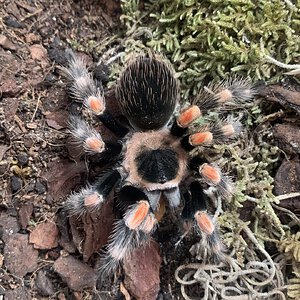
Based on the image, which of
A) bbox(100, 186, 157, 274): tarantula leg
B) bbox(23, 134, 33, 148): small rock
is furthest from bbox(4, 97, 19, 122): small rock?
bbox(100, 186, 157, 274): tarantula leg

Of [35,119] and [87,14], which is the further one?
[87,14]

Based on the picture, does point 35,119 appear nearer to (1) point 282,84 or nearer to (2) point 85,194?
(2) point 85,194

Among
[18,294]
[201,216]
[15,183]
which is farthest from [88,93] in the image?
[18,294]

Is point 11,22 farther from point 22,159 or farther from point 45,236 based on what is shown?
point 45,236

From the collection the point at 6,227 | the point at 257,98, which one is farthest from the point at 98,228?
the point at 257,98

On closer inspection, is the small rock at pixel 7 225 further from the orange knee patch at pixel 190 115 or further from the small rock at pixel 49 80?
the orange knee patch at pixel 190 115

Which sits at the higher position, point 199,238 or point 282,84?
point 282,84

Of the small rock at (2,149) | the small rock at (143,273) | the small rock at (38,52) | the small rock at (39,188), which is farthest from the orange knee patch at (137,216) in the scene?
the small rock at (38,52)
